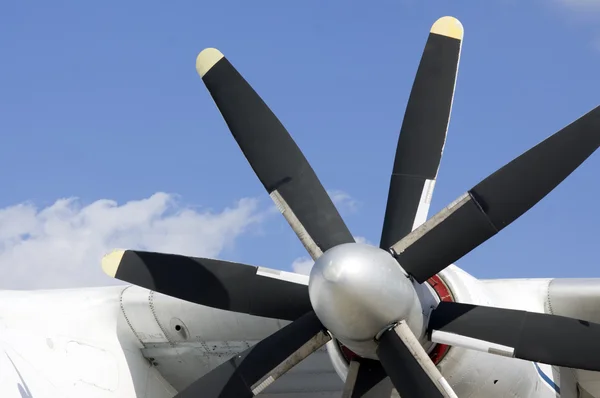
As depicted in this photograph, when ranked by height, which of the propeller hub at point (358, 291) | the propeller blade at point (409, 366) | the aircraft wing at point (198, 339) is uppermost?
the aircraft wing at point (198, 339)

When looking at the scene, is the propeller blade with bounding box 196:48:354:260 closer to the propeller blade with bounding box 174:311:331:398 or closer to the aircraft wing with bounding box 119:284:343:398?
the propeller blade with bounding box 174:311:331:398

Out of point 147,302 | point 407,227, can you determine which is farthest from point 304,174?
point 147,302

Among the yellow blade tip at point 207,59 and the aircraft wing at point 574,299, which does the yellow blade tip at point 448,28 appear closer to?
the yellow blade tip at point 207,59

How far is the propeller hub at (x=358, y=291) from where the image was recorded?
18.8 ft

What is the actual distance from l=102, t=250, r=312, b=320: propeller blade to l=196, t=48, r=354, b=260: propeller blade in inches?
20.8

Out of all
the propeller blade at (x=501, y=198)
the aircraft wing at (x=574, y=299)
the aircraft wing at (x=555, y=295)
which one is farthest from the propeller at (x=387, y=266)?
the aircraft wing at (x=574, y=299)

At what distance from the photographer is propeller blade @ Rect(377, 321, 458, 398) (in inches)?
240

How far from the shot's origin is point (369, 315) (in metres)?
5.94

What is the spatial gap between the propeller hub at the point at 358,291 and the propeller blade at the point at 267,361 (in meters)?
0.65

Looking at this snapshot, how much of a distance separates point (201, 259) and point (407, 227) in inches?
74.1

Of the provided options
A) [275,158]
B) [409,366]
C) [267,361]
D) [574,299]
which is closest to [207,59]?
[275,158]

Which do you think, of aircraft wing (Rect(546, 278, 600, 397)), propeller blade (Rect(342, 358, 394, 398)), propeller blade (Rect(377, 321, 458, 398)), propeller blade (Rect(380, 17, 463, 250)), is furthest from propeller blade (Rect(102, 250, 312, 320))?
aircraft wing (Rect(546, 278, 600, 397))

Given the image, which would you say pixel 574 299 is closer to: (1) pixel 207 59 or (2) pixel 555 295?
(2) pixel 555 295

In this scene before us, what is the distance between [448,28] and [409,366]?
3188 millimetres
